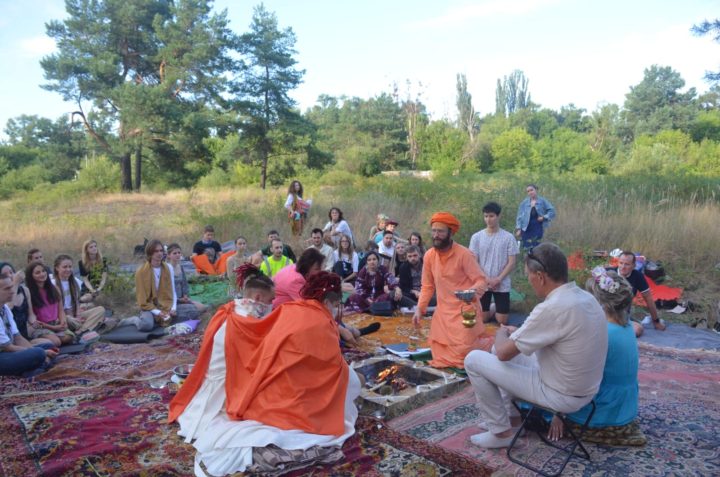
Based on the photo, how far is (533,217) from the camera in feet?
31.9

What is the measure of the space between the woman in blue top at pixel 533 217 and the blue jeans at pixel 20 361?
7474 mm

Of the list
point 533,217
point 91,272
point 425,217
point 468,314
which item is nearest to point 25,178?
point 425,217

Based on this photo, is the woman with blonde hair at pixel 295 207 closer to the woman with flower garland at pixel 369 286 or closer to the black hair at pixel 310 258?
the woman with flower garland at pixel 369 286

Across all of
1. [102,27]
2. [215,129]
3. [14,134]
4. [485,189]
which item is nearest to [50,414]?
[485,189]

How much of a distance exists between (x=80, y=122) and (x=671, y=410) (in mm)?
27473

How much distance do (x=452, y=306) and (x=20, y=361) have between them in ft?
14.4

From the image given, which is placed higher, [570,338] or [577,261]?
[570,338]

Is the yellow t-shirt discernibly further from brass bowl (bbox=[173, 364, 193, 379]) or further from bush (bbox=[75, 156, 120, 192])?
bush (bbox=[75, 156, 120, 192])

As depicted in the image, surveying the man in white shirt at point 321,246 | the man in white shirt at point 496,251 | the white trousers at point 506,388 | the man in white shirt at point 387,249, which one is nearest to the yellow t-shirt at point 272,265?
the man in white shirt at point 321,246

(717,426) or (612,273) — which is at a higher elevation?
(612,273)

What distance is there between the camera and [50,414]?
448 cm

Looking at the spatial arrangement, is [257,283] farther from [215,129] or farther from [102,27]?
[102,27]

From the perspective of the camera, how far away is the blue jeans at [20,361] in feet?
A: 17.6

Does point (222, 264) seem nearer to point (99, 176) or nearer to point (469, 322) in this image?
point (469, 322)
